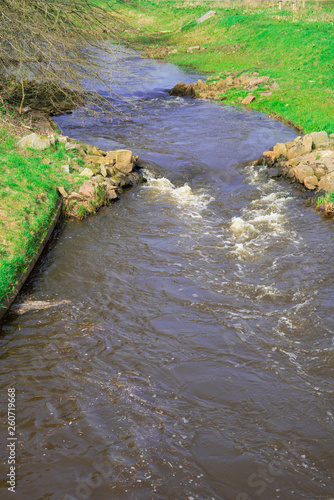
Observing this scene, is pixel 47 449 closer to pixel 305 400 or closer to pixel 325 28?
pixel 305 400

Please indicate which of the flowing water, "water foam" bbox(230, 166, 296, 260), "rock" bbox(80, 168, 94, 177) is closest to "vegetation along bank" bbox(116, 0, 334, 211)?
"water foam" bbox(230, 166, 296, 260)

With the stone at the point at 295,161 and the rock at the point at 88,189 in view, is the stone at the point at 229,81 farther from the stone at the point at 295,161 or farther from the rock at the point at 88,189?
the rock at the point at 88,189

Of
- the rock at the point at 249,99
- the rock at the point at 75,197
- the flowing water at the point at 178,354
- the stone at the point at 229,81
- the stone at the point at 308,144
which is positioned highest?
the stone at the point at 229,81

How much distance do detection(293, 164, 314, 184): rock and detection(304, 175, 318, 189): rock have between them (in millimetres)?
172

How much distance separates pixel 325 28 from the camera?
2886cm

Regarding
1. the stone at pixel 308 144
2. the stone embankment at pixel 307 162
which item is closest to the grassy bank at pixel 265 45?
the stone embankment at pixel 307 162

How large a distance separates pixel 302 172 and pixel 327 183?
111cm

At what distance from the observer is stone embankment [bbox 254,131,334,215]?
1356 centimetres

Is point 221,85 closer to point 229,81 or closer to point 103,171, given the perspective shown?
point 229,81

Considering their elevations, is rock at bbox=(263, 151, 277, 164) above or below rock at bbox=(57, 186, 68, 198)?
below

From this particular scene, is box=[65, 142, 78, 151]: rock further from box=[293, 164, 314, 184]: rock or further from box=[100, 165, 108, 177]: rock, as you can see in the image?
box=[293, 164, 314, 184]: rock

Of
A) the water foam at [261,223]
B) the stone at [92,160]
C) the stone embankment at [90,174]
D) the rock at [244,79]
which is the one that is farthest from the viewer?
the rock at [244,79]

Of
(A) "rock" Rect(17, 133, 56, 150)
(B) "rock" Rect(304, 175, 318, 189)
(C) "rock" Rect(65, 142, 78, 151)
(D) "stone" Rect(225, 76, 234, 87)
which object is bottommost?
(B) "rock" Rect(304, 175, 318, 189)

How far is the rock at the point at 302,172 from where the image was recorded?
1376 cm
